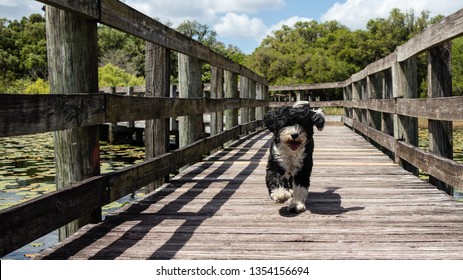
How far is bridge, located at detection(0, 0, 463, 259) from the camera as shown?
2822 mm

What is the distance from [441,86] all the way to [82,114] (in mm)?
3183

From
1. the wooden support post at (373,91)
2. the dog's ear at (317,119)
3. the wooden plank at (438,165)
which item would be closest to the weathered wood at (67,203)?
the dog's ear at (317,119)

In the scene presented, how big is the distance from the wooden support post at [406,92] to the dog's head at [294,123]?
7.37 feet

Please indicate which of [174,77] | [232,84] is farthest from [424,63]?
[232,84]

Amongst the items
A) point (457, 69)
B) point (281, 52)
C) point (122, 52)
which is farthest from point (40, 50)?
point (457, 69)

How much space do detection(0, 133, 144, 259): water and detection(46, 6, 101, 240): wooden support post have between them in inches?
110

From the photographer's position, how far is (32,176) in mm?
10516

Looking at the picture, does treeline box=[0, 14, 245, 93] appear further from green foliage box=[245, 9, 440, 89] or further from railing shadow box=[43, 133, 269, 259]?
railing shadow box=[43, 133, 269, 259]

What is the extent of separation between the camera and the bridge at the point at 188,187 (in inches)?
111

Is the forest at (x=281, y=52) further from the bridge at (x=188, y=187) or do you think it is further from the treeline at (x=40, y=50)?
the bridge at (x=188, y=187)

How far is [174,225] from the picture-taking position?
356cm

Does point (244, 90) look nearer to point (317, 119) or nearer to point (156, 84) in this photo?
point (156, 84)

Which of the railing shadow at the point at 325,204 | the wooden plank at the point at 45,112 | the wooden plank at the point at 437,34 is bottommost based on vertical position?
the railing shadow at the point at 325,204
